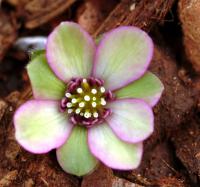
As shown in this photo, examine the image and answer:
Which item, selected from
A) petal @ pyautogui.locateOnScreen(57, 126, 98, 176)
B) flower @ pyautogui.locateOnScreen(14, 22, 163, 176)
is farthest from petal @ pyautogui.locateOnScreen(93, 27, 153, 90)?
petal @ pyautogui.locateOnScreen(57, 126, 98, 176)

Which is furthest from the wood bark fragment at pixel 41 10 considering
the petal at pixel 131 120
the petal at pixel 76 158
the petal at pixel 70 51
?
the petal at pixel 76 158

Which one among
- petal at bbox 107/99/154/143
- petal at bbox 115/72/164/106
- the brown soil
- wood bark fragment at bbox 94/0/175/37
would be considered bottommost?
the brown soil

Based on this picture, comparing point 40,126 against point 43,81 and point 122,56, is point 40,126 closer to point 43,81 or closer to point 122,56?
point 43,81

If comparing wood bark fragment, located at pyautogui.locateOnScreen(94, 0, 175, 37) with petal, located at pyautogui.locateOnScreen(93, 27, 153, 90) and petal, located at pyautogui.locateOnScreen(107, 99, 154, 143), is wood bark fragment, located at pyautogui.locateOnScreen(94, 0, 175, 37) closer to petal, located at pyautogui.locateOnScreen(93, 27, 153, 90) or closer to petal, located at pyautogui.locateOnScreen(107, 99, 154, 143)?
petal, located at pyautogui.locateOnScreen(93, 27, 153, 90)

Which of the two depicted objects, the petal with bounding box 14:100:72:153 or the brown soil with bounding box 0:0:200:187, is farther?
the brown soil with bounding box 0:0:200:187

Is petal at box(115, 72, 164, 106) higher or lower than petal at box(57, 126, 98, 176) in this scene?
higher

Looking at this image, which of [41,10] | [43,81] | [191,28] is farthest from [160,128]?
[41,10]

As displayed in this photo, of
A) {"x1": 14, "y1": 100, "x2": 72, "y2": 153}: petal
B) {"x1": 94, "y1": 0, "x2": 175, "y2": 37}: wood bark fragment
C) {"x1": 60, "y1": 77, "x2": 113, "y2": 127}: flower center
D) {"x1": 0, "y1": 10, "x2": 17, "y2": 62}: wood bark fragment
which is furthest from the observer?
{"x1": 0, "y1": 10, "x2": 17, "y2": 62}: wood bark fragment
